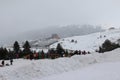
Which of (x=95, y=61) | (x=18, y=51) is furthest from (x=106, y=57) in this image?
(x=18, y=51)

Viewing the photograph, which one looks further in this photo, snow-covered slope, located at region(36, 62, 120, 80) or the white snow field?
the white snow field

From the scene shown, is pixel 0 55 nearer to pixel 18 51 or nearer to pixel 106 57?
pixel 18 51

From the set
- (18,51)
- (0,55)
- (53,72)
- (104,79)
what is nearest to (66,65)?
(53,72)

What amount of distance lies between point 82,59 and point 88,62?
0.96m

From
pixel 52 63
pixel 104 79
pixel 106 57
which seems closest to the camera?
pixel 104 79

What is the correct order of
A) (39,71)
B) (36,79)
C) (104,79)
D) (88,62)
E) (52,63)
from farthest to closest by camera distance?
1. (88,62)
2. (52,63)
3. (39,71)
4. (36,79)
5. (104,79)

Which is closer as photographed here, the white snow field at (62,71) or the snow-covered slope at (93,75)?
the snow-covered slope at (93,75)

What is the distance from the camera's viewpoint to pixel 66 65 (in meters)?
27.4

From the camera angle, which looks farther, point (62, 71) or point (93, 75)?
point (62, 71)

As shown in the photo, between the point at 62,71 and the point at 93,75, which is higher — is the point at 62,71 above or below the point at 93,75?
above

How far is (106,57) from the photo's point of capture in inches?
1405

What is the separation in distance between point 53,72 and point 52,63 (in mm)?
2486

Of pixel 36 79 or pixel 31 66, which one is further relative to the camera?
pixel 31 66

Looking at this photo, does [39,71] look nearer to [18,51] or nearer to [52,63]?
[52,63]
